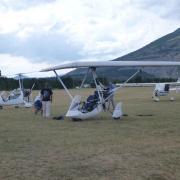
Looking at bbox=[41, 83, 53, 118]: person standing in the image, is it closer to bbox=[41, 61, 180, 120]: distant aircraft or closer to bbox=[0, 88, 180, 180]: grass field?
bbox=[41, 61, 180, 120]: distant aircraft

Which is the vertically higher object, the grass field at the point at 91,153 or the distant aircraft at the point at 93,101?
the distant aircraft at the point at 93,101

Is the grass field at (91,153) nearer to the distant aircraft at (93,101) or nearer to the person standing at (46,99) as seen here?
the distant aircraft at (93,101)

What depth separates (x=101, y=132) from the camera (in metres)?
14.7

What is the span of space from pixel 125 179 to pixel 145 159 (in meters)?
1.75

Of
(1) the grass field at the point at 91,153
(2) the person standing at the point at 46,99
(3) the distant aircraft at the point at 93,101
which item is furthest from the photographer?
(2) the person standing at the point at 46,99

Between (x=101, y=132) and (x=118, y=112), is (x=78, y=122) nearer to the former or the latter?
(x=118, y=112)

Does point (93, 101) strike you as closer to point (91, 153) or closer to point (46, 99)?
point (46, 99)

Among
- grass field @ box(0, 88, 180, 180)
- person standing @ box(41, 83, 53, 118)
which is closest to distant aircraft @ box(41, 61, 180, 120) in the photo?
person standing @ box(41, 83, 53, 118)

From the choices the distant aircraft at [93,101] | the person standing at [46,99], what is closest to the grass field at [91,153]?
the distant aircraft at [93,101]

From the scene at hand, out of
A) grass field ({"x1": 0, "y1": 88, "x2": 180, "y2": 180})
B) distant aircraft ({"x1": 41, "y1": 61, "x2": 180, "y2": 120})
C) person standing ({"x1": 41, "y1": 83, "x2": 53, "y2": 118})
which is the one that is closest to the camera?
grass field ({"x1": 0, "y1": 88, "x2": 180, "y2": 180})

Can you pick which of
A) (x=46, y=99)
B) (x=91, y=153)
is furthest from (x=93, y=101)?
(x=91, y=153)

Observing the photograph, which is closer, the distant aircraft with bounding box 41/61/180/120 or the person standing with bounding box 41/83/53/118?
the distant aircraft with bounding box 41/61/180/120

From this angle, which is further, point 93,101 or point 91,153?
point 93,101

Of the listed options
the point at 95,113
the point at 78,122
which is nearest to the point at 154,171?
the point at 78,122
